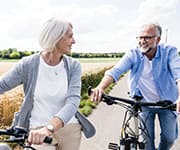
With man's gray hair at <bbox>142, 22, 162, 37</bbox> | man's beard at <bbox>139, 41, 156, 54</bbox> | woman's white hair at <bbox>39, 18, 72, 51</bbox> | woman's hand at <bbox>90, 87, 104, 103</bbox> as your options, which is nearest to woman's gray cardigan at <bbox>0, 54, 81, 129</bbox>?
woman's white hair at <bbox>39, 18, 72, 51</bbox>

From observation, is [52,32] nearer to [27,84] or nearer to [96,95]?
[27,84]

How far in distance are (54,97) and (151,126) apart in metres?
2.10

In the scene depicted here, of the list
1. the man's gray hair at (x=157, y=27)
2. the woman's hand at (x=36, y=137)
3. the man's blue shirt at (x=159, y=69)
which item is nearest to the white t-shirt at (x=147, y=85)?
the man's blue shirt at (x=159, y=69)

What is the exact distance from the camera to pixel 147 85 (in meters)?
5.19

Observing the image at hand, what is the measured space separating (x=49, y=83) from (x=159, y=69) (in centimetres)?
170

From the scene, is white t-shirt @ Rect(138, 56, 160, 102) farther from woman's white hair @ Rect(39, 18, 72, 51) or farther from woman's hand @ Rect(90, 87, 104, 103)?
woman's white hair @ Rect(39, 18, 72, 51)

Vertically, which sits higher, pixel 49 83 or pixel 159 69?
pixel 159 69

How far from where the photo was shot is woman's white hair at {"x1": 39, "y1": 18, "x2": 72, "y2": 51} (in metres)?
3.56

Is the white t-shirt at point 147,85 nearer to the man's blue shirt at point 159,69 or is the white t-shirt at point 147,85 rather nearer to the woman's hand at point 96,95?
the man's blue shirt at point 159,69

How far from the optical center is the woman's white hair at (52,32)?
11.7 feet

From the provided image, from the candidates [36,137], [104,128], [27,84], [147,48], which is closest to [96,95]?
[27,84]

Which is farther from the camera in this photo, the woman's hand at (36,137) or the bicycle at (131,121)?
the bicycle at (131,121)

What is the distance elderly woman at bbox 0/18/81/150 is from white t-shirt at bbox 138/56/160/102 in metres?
1.48

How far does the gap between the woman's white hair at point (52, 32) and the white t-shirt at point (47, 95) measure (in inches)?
7.4
